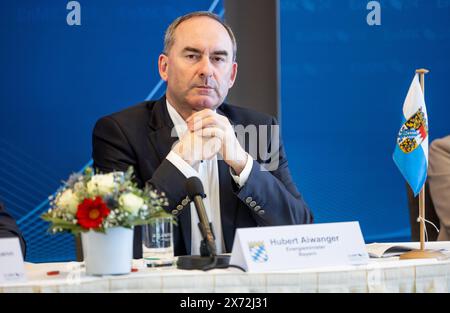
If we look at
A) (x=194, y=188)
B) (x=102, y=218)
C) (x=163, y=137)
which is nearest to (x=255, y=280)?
(x=194, y=188)

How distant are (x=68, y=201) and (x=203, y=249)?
0.47m

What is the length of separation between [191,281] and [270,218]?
1025 millimetres

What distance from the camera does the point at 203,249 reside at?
2.39m

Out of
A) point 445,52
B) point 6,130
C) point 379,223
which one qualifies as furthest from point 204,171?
point 445,52

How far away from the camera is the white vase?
218cm

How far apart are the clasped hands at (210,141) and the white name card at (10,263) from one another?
3.20 feet

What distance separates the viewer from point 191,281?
216cm

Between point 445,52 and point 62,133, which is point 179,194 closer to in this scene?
point 62,133

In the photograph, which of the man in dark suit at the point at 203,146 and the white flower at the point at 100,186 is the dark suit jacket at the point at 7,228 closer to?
the man in dark suit at the point at 203,146

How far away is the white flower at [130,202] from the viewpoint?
85.4 inches

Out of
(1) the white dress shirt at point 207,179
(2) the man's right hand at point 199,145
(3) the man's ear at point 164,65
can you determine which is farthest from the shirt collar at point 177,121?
(2) the man's right hand at point 199,145
